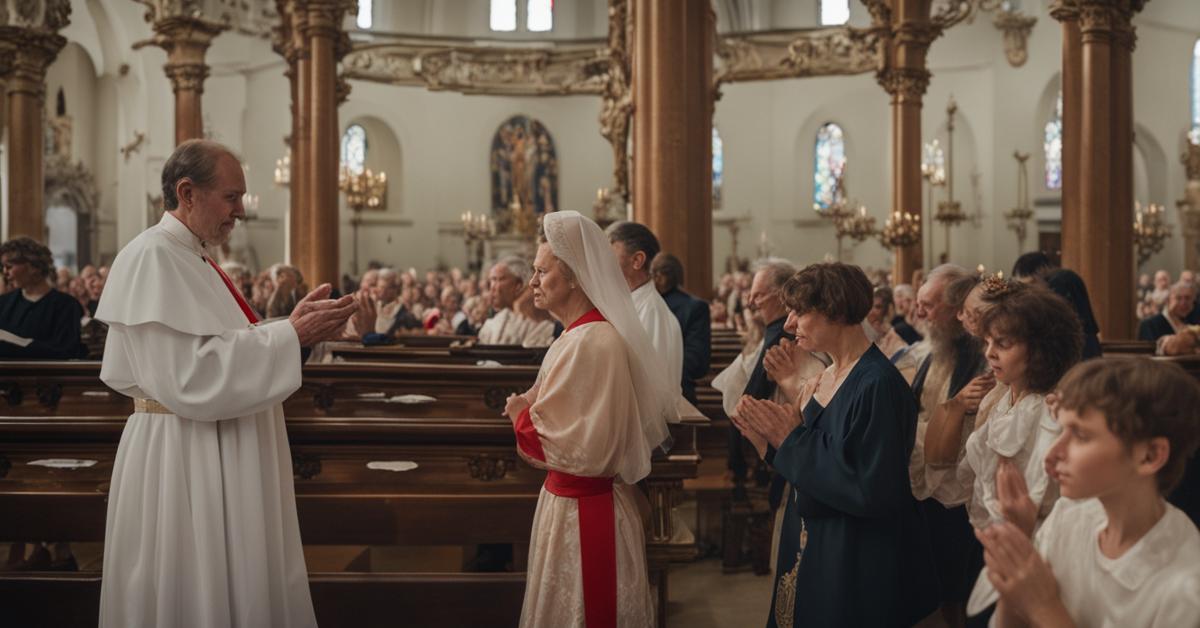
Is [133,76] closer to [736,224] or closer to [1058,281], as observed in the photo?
[736,224]

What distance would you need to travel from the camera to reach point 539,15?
34.5 metres

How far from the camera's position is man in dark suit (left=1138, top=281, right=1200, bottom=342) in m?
10.8

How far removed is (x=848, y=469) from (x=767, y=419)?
301mm

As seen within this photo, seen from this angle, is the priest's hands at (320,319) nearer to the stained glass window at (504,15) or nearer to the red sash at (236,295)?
the red sash at (236,295)

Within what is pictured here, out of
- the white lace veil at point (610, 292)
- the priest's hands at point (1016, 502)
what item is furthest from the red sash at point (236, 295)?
the priest's hands at point (1016, 502)

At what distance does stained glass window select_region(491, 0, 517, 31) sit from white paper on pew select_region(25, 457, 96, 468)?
3053 centimetres

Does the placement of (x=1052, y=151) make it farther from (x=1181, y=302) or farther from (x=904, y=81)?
(x=1181, y=302)

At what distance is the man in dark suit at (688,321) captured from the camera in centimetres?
662

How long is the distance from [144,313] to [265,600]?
0.97 metres

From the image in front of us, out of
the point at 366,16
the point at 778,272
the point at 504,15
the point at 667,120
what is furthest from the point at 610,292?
the point at 504,15

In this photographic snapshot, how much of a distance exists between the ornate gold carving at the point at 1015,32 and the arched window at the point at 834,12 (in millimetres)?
4114

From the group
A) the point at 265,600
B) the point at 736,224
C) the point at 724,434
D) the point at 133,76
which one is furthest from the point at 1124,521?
the point at 736,224

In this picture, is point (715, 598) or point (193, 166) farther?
point (715, 598)

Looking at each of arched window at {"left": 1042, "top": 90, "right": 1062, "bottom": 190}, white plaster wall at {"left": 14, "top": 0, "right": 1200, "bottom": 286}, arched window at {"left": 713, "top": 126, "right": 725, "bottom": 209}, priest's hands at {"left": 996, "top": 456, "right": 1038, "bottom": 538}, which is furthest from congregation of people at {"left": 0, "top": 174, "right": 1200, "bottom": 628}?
arched window at {"left": 713, "top": 126, "right": 725, "bottom": 209}
